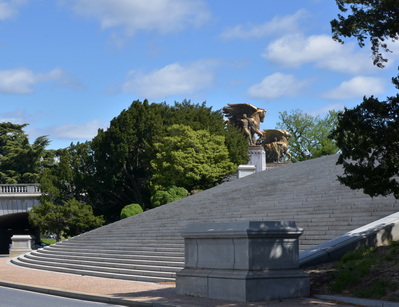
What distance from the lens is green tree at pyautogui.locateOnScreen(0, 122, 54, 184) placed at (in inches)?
2889

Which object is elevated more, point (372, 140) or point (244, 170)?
point (244, 170)

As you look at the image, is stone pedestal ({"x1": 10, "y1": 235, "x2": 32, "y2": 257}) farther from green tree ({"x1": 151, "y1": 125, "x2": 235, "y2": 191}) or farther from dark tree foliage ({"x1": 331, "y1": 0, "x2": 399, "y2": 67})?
dark tree foliage ({"x1": 331, "y1": 0, "x2": 399, "y2": 67})

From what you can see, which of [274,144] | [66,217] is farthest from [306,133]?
[66,217]

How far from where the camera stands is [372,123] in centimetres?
1474

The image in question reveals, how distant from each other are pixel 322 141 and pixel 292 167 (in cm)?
5242

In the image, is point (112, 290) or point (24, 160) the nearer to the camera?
point (112, 290)

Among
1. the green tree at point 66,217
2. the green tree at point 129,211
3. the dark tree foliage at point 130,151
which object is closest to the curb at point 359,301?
the green tree at point 129,211

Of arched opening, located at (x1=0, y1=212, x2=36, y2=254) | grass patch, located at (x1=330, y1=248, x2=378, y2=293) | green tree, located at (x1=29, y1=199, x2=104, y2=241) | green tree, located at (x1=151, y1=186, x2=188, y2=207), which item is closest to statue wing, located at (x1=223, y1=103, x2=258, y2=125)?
arched opening, located at (x1=0, y1=212, x2=36, y2=254)

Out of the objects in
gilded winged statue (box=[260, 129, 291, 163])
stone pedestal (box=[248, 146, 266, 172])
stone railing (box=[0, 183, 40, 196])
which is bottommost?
stone railing (box=[0, 183, 40, 196])

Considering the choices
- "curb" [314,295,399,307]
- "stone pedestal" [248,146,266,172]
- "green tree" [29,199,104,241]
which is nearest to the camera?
"curb" [314,295,399,307]

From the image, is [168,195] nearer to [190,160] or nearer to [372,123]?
[190,160]

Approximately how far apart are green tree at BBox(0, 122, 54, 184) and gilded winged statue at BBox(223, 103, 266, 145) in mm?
22061

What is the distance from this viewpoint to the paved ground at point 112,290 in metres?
13.8

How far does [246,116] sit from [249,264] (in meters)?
58.2
